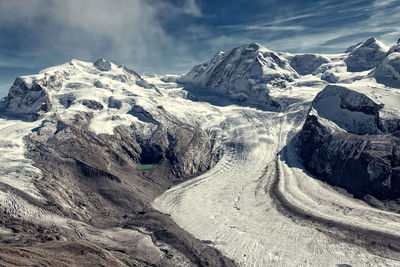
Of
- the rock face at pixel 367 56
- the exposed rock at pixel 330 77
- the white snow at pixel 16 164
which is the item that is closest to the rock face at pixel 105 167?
the white snow at pixel 16 164

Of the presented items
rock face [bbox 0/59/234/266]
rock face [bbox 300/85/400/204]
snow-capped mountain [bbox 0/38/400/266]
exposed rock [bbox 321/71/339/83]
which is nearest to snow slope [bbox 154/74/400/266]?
snow-capped mountain [bbox 0/38/400/266]

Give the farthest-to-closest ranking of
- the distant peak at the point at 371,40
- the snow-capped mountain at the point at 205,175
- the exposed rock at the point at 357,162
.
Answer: the distant peak at the point at 371,40 < the exposed rock at the point at 357,162 < the snow-capped mountain at the point at 205,175

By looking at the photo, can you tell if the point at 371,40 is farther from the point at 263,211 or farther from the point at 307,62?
the point at 263,211

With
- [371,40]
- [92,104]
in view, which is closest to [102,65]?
[92,104]

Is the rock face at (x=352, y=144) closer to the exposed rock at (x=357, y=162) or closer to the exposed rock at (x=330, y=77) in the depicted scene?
the exposed rock at (x=357, y=162)

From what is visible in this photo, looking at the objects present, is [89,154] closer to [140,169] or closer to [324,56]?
[140,169]

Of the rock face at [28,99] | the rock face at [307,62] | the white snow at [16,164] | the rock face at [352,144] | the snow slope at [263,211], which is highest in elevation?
the rock face at [28,99]

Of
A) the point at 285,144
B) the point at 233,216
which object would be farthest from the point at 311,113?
the point at 233,216
